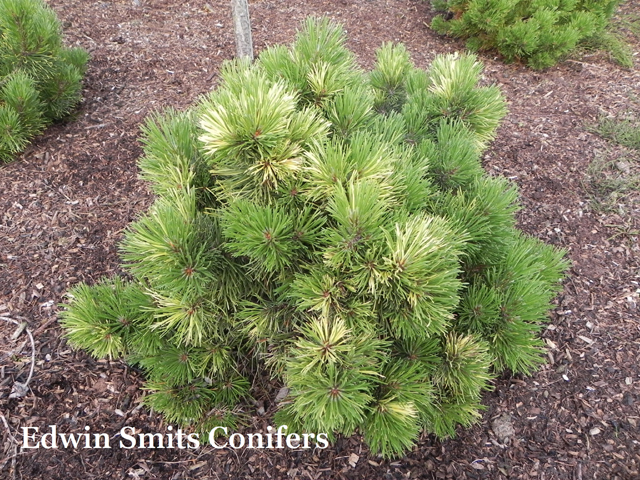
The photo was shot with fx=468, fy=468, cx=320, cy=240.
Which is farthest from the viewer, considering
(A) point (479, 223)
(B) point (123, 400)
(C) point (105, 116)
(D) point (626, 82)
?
(D) point (626, 82)

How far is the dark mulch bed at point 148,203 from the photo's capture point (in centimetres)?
196

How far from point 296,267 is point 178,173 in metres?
0.49

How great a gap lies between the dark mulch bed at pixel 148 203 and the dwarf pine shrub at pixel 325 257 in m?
0.27

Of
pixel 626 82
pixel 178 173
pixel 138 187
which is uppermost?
pixel 178 173

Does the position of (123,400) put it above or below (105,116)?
below

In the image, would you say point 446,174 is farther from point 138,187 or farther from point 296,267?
point 138,187

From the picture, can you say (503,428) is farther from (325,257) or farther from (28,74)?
(28,74)

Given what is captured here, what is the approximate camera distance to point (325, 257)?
1332mm

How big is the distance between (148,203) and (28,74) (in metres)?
1.16

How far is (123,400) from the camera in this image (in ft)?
6.89

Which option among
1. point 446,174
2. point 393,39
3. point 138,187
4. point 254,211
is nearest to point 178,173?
point 254,211

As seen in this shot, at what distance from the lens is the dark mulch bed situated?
1959 mm

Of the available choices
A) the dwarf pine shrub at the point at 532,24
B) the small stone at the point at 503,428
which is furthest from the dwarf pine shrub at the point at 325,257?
the dwarf pine shrub at the point at 532,24

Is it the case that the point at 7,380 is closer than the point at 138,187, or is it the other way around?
the point at 7,380
